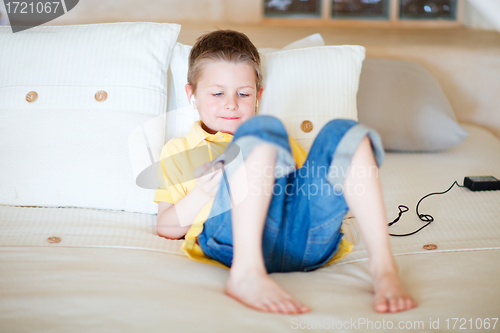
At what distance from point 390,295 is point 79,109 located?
36.5 inches

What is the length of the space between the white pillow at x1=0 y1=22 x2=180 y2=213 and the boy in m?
0.17

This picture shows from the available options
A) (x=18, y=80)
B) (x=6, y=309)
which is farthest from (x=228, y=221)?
(x=18, y=80)

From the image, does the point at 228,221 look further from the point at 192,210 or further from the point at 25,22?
the point at 25,22

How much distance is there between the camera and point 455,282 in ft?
2.68

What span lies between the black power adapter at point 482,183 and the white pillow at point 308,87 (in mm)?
409

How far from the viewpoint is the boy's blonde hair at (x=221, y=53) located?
1091 millimetres

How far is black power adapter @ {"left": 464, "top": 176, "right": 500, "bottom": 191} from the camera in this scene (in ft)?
4.18

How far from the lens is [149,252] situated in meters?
0.94

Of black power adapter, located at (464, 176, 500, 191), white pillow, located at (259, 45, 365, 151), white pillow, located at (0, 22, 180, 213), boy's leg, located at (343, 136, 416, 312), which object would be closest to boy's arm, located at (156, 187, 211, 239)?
white pillow, located at (0, 22, 180, 213)

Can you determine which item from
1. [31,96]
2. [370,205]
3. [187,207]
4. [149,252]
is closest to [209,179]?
[187,207]

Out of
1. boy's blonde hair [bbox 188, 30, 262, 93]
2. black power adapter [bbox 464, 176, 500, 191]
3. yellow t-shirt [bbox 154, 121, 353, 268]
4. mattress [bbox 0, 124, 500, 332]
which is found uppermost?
boy's blonde hair [bbox 188, 30, 262, 93]

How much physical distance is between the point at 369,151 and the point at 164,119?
2.21 feet

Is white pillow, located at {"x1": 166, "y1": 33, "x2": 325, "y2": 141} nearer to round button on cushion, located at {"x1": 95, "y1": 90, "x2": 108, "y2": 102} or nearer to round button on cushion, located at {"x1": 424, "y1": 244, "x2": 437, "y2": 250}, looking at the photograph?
round button on cushion, located at {"x1": 95, "y1": 90, "x2": 108, "y2": 102}

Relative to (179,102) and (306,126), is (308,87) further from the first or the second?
(179,102)
